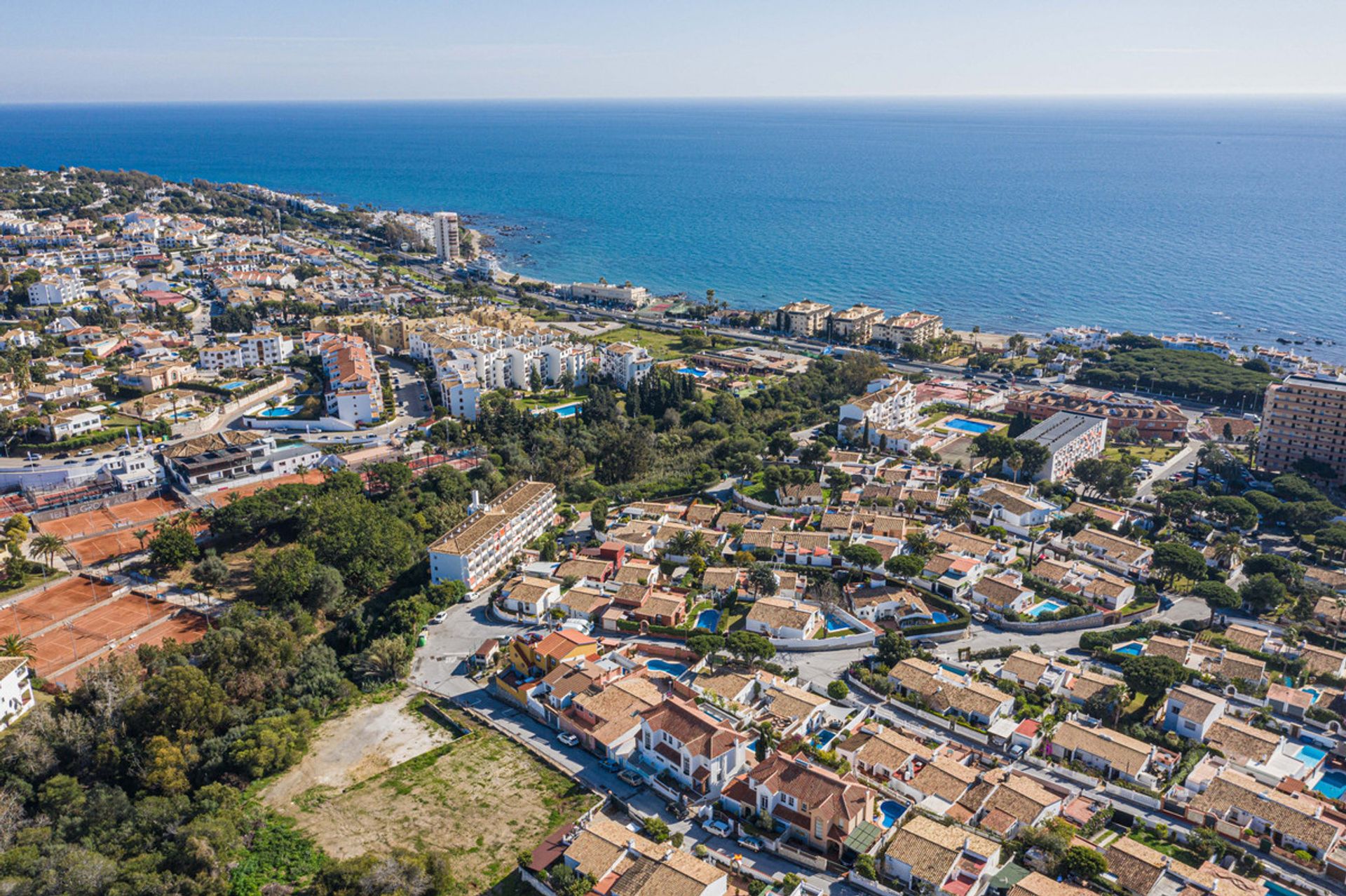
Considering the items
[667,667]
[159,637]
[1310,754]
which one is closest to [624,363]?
[667,667]

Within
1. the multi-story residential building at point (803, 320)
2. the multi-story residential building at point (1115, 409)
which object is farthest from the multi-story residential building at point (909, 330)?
the multi-story residential building at point (1115, 409)

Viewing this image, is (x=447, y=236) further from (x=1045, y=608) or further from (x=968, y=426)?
(x=1045, y=608)

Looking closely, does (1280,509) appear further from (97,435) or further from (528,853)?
(97,435)

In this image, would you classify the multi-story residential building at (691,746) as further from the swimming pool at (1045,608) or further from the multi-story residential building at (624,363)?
the multi-story residential building at (624,363)

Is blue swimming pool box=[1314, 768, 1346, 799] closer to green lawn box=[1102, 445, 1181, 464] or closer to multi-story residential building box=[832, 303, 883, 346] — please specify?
green lawn box=[1102, 445, 1181, 464]

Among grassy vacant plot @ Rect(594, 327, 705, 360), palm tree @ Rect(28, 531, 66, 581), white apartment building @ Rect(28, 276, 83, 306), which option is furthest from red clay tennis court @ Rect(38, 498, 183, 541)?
white apartment building @ Rect(28, 276, 83, 306)

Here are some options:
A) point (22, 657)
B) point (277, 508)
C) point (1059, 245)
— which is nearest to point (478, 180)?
point (1059, 245)
